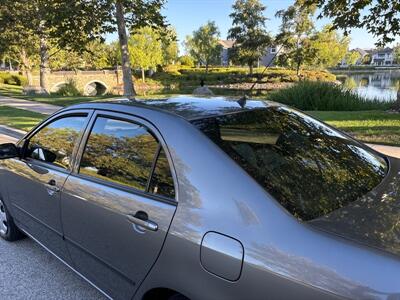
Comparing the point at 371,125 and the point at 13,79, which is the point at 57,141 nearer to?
the point at 371,125

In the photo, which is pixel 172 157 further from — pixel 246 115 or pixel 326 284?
pixel 326 284

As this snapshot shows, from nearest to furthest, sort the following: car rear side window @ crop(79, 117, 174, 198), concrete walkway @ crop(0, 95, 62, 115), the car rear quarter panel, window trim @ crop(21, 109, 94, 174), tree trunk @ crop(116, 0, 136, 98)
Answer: the car rear quarter panel < car rear side window @ crop(79, 117, 174, 198) < window trim @ crop(21, 109, 94, 174) < concrete walkway @ crop(0, 95, 62, 115) < tree trunk @ crop(116, 0, 136, 98)

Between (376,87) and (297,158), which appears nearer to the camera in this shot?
(297,158)

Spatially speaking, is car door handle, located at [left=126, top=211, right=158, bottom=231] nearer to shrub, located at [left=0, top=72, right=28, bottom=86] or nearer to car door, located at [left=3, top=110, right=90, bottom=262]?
car door, located at [left=3, top=110, right=90, bottom=262]

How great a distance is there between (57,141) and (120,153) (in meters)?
0.96

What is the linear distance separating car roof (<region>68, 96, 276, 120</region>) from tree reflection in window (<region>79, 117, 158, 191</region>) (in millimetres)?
181

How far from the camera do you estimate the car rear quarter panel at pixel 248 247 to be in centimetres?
154

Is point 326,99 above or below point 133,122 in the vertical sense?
below

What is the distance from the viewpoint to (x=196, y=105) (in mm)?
2717

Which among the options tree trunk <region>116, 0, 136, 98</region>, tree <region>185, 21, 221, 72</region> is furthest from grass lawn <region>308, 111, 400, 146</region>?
tree <region>185, 21, 221, 72</region>

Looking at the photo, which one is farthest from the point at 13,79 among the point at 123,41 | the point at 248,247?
the point at 248,247

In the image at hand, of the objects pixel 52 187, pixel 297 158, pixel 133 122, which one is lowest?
pixel 52 187

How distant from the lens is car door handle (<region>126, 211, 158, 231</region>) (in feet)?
7.14

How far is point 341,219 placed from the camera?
1793 mm
